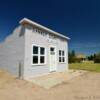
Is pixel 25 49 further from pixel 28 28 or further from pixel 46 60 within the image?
pixel 46 60

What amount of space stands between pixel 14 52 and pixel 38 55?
2.13m

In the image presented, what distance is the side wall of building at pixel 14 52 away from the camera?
12227 millimetres

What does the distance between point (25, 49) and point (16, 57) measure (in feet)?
4.49

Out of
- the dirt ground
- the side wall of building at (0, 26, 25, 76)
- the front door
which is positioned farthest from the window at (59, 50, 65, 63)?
the dirt ground

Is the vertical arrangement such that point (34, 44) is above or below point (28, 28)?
below

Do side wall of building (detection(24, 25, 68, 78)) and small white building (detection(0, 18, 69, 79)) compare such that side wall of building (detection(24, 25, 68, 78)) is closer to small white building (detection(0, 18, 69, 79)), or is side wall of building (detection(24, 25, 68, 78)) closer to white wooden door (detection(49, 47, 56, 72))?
small white building (detection(0, 18, 69, 79))

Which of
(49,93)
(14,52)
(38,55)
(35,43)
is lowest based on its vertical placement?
(49,93)

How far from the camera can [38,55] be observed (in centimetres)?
1336

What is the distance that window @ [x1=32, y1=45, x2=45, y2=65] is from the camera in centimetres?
1296

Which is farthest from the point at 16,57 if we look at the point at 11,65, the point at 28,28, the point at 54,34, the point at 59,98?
the point at 59,98

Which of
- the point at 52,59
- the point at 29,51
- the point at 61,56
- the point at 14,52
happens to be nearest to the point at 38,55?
the point at 29,51

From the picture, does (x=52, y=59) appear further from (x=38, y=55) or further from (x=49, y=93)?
(x=49, y=93)

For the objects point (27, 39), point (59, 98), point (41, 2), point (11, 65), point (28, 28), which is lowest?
point (59, 98)

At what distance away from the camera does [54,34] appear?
16.8m
